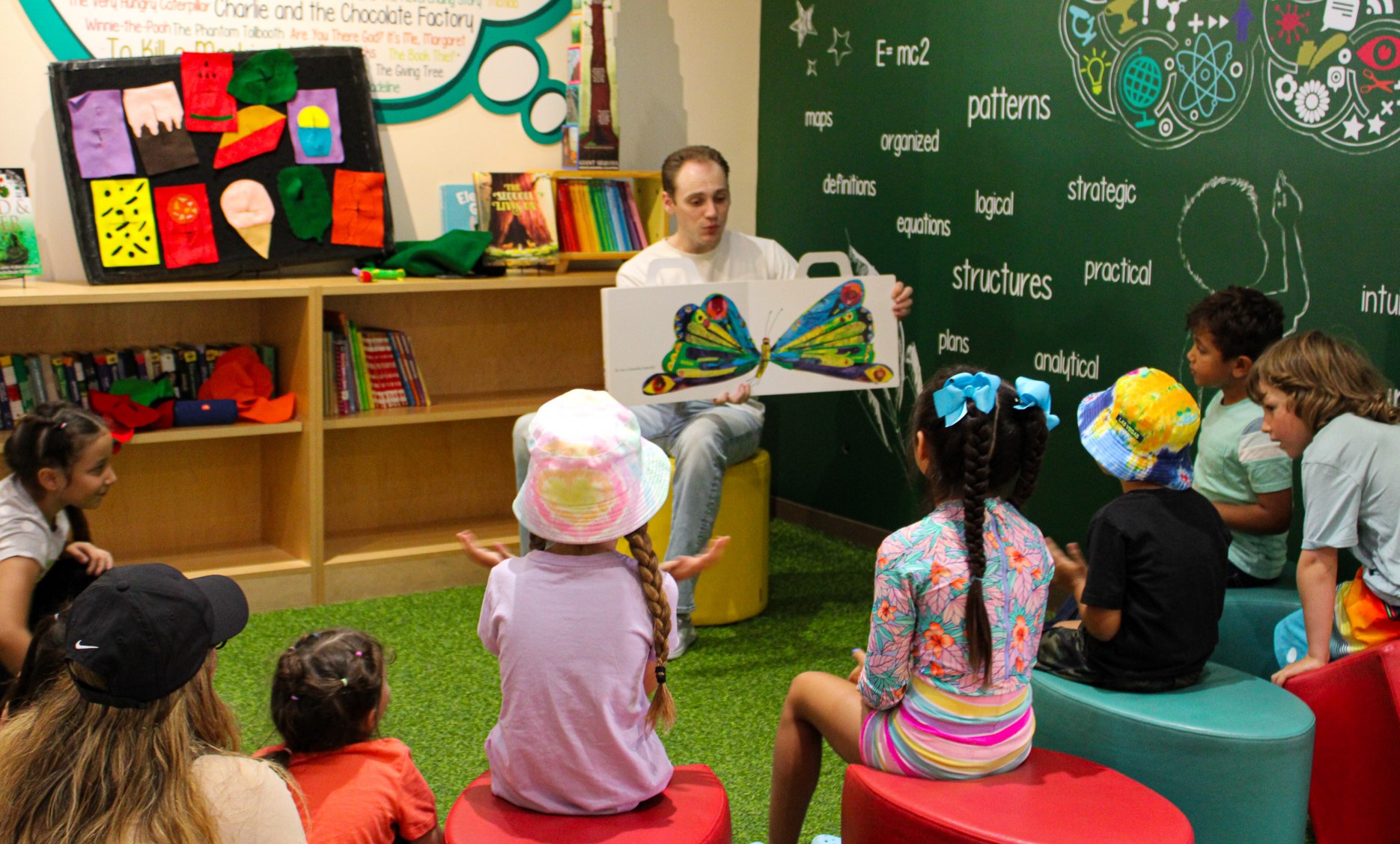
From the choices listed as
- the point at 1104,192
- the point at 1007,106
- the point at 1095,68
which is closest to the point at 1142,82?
the point at 1095,68

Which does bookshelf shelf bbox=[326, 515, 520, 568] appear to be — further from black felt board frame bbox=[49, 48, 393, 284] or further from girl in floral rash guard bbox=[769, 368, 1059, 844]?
girl in floral rash guard bbox=[769, 368, 1059, 844]

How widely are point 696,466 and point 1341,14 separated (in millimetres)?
1939

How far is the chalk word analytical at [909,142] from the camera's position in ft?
13.3

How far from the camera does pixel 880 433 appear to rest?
4.38m

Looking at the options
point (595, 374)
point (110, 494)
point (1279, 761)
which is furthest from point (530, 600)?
point (595, 374)

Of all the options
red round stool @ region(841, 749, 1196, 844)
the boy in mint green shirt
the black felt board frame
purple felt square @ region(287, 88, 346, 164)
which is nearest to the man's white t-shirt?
the black felt board frame

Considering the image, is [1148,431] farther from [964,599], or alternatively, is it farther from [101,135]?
[101,135]

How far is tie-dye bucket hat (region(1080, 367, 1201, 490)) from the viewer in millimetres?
2197

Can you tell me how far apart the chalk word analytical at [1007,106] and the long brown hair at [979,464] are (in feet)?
6.43

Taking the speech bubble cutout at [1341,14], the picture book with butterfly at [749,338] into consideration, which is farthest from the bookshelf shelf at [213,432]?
the speech bubble cutout at [1341,14]

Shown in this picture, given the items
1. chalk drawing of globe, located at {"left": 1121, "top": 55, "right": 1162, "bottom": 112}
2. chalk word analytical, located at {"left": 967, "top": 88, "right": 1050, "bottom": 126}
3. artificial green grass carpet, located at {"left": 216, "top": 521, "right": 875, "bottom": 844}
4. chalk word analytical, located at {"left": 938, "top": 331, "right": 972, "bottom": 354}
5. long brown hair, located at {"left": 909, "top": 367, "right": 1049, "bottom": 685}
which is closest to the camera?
long brown hair, located at {"left": 909, "top": 367, "right": 1049, "bottom": 685}

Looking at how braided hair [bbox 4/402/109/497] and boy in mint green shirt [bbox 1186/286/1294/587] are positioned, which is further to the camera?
boy in mint green shirt [bbox 1186/286/1294/587]

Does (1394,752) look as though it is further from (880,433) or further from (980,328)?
(880,433)

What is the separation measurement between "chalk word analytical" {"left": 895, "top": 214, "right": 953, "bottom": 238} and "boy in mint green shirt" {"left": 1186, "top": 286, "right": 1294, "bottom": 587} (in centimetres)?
121
